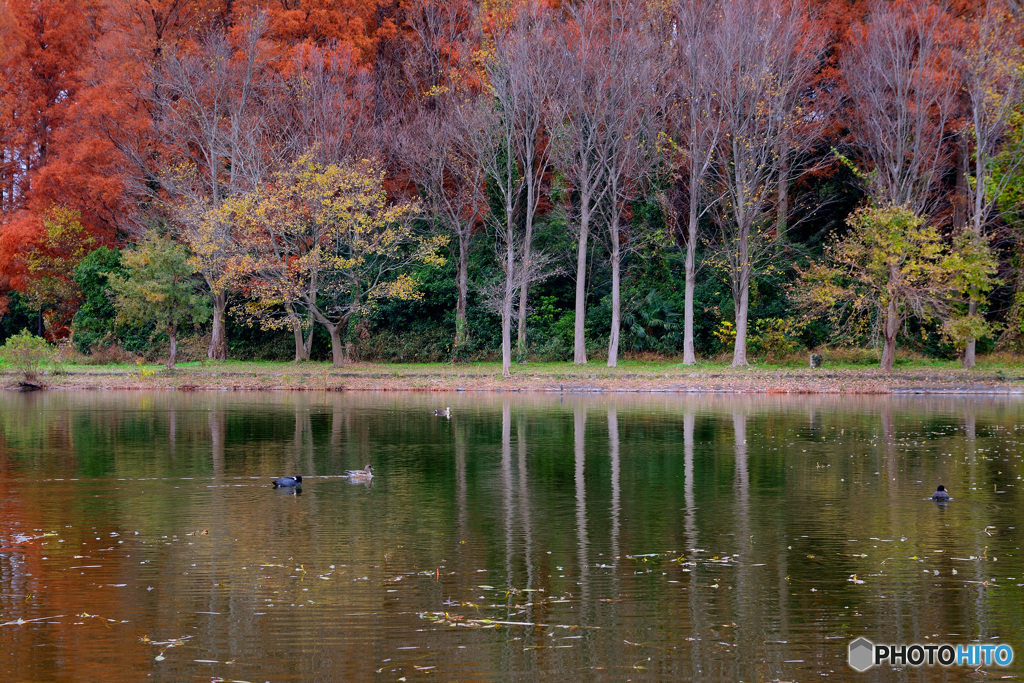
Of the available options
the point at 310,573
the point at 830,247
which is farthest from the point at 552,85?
the point at 310,573

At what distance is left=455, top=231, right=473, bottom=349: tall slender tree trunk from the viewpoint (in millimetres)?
52156

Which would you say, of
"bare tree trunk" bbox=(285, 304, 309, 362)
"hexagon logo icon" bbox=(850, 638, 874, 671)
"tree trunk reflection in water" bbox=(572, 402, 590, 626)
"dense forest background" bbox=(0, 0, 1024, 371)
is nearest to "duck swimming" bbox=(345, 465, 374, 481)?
"tree trunk reflection in water" bbox=(572, 402, 590, 626)

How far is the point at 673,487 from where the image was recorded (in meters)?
18.0

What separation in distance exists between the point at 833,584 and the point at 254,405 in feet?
83.7

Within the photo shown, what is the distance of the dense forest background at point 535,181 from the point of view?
4578 centimetres

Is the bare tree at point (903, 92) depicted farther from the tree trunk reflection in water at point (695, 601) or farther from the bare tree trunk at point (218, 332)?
the tree trunk reflection in water at point (695, 601)

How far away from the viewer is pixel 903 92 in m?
45.6

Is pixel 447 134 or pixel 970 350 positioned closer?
pixel 970 350

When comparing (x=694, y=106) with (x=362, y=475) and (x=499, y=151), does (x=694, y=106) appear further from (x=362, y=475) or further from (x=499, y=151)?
(x=362, y=475)

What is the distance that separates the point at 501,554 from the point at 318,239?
1426 inches

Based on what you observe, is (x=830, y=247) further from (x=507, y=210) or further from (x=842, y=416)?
(x=842, y=416)

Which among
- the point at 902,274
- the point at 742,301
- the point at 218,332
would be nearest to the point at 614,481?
the point at 902,274

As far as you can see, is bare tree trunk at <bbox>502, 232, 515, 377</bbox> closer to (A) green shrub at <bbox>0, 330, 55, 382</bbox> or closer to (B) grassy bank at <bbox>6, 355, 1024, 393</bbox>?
(B) grassy bank at <bbox>6, 355, 1024, 393</bbox>

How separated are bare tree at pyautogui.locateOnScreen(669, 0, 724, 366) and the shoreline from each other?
215 inches
